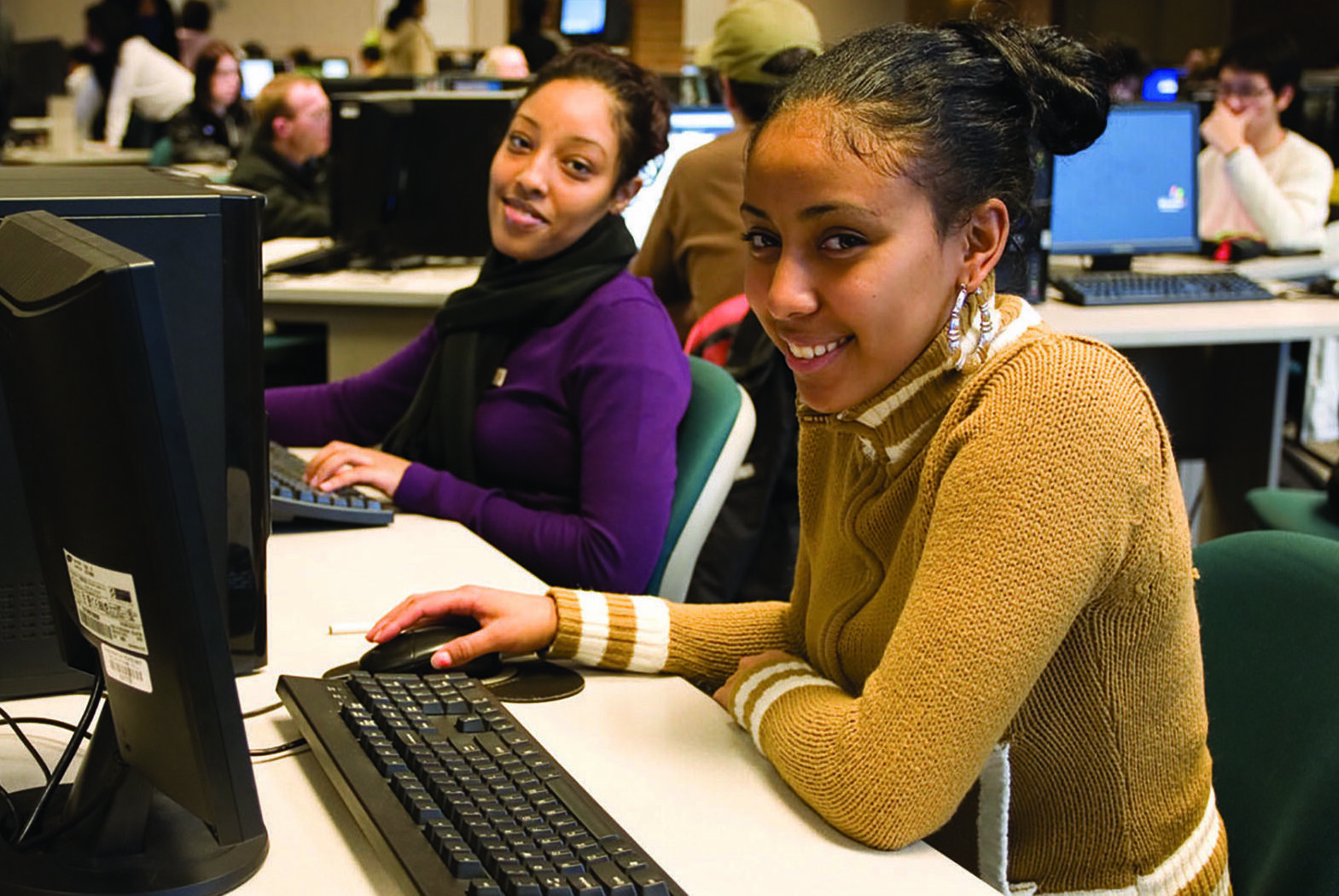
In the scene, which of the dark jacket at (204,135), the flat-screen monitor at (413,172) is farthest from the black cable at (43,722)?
the dark jacket at (204,135)

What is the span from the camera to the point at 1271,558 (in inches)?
47.2

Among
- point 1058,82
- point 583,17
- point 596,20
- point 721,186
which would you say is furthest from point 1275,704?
point 583,17

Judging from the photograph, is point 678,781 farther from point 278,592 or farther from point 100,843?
point 278,592

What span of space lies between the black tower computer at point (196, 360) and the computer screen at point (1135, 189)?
9.53 feet

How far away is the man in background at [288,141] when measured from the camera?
4.53m

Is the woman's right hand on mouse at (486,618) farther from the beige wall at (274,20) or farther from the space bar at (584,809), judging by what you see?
the beige wall at (274,20)

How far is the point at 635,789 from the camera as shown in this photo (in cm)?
96

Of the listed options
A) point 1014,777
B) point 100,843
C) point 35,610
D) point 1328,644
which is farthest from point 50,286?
point 1328,644

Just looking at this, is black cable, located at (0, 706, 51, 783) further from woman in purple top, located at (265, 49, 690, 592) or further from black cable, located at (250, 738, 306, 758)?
woman in purple top, located at (265, 49, 690, 592)

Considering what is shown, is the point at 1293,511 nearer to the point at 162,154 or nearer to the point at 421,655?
the point at 421,655

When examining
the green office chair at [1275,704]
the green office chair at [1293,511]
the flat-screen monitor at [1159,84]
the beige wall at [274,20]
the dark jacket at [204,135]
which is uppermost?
the beige wall at [274,20]

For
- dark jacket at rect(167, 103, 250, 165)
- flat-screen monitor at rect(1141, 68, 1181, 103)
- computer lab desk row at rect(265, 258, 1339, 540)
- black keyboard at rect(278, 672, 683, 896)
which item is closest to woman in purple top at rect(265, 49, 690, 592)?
black keyboard at rect(278, 672, 683, 896)

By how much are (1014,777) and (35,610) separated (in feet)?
2.40

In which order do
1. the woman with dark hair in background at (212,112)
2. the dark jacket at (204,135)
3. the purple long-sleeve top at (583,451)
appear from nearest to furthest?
1. the purple long-sleeve top at (583,451)
2. the dark jacket at (204,135)
3. the woman with dark hair in background at (212,112)
